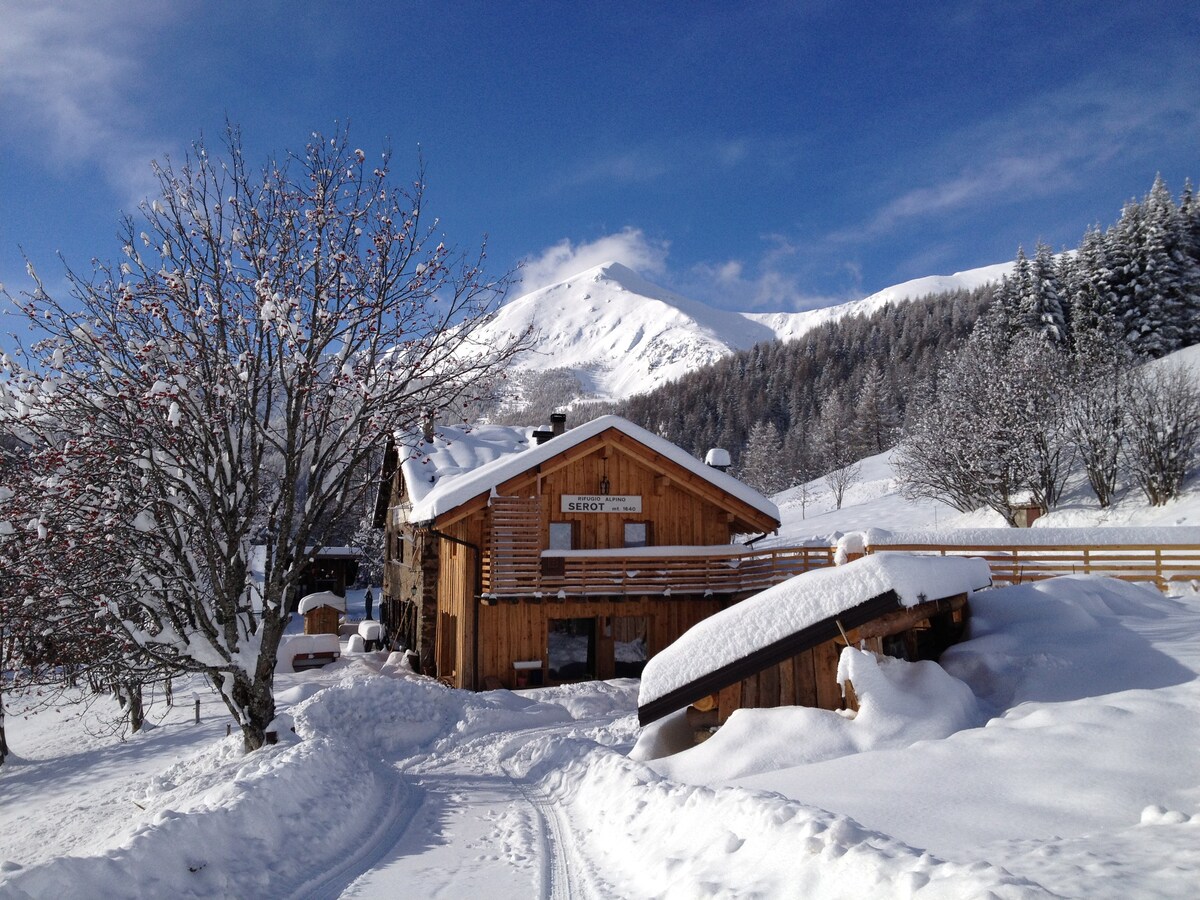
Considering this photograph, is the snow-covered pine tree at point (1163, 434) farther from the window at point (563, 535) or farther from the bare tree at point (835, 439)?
the bare tree at point (835, 439)

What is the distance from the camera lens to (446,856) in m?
7.50

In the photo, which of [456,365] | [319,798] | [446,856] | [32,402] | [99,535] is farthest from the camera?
[456,365]

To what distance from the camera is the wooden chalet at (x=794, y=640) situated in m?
9.29

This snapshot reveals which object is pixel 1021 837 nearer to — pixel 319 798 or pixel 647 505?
pixel 319 798

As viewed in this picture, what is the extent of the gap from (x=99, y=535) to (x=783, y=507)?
6760 centimetres

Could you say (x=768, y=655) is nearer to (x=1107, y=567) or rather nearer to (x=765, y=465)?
(x=1107, y=567)

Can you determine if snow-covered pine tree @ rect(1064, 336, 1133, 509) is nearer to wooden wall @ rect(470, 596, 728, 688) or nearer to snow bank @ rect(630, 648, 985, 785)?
wooden wall @ rect(470, 596, 728, 688)

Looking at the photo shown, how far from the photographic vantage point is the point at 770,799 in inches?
237

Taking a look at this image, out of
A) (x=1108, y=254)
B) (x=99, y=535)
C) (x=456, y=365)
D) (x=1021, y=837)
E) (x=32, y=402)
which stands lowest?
(x=1021, y=837)

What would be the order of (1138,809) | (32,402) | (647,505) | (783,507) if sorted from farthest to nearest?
(783,507), (647,505), (32,402), (1138,809)

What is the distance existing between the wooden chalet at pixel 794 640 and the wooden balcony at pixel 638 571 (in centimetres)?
955

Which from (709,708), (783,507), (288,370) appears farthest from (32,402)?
(783,507)

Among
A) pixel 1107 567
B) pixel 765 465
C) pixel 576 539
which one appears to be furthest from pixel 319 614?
pixel 765 465

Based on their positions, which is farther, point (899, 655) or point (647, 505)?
point (647, 505)
